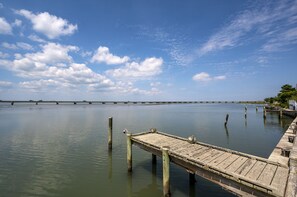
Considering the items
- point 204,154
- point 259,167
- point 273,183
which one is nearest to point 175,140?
point 204,154

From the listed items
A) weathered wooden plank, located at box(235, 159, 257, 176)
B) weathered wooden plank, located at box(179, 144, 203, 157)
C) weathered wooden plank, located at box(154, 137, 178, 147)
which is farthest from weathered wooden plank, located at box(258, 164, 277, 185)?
weathered wooden plank, located at box(154, 137, 178, 147)

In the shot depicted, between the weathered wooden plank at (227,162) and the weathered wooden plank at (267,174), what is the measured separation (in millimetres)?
1447

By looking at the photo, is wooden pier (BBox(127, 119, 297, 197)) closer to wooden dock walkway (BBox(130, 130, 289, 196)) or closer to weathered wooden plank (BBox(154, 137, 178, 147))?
wooden dock walkway (BBox(130, 130, 289, 196))

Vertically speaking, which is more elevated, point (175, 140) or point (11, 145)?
point (175, 140)

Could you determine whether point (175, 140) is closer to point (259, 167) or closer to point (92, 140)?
point (259, 167)

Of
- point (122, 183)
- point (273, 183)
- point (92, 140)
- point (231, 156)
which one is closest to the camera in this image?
point (273, 183)

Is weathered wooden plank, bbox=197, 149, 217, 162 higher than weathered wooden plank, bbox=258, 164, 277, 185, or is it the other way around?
weathered wooden plank, bbox=197, 149, 217, 162

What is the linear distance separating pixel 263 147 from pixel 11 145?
2769cm

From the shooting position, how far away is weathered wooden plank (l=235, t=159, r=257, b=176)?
7629mm

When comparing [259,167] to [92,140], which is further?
[92,140]

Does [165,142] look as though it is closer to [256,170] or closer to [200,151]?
[200,151]

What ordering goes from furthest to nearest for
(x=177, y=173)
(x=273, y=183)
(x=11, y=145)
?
(x=11, y=145) < (x=177, y=173) < (x=273, y=183)

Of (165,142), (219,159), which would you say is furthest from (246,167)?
(165,142)

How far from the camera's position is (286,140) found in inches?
648
